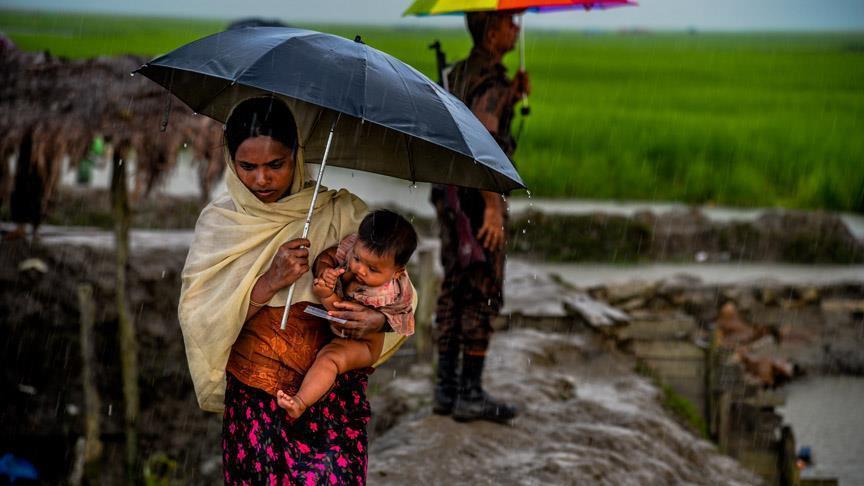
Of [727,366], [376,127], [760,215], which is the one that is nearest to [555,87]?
[760,215]

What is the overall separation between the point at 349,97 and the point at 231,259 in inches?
20.0

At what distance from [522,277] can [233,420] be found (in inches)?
237

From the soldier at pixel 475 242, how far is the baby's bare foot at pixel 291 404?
1703 millimetres

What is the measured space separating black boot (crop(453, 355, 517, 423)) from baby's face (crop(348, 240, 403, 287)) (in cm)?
190

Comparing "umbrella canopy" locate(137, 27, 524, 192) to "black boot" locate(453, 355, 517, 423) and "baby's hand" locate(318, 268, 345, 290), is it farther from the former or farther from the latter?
"black boot" locate(453, 355, 517, 423)

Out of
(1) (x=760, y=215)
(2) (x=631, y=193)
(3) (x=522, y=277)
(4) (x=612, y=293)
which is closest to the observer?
(3) (x=522, y=277)

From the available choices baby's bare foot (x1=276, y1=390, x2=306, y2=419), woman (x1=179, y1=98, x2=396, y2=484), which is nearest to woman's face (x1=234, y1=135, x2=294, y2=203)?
woman (x1=179, y1=98, x2=396, y2=484)

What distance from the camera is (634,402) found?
18.1 ft

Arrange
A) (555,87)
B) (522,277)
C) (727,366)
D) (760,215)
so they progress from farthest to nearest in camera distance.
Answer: (555,87), (760,215), (522,277), (727,366)

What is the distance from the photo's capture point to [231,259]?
7.49 ft

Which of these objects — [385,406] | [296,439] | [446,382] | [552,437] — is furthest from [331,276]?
[385,406]

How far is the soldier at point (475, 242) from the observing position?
3676 millimetres

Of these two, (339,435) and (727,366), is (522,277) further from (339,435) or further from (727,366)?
(339,435)

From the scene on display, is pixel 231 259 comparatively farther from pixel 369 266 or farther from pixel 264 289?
pixel 369 266
